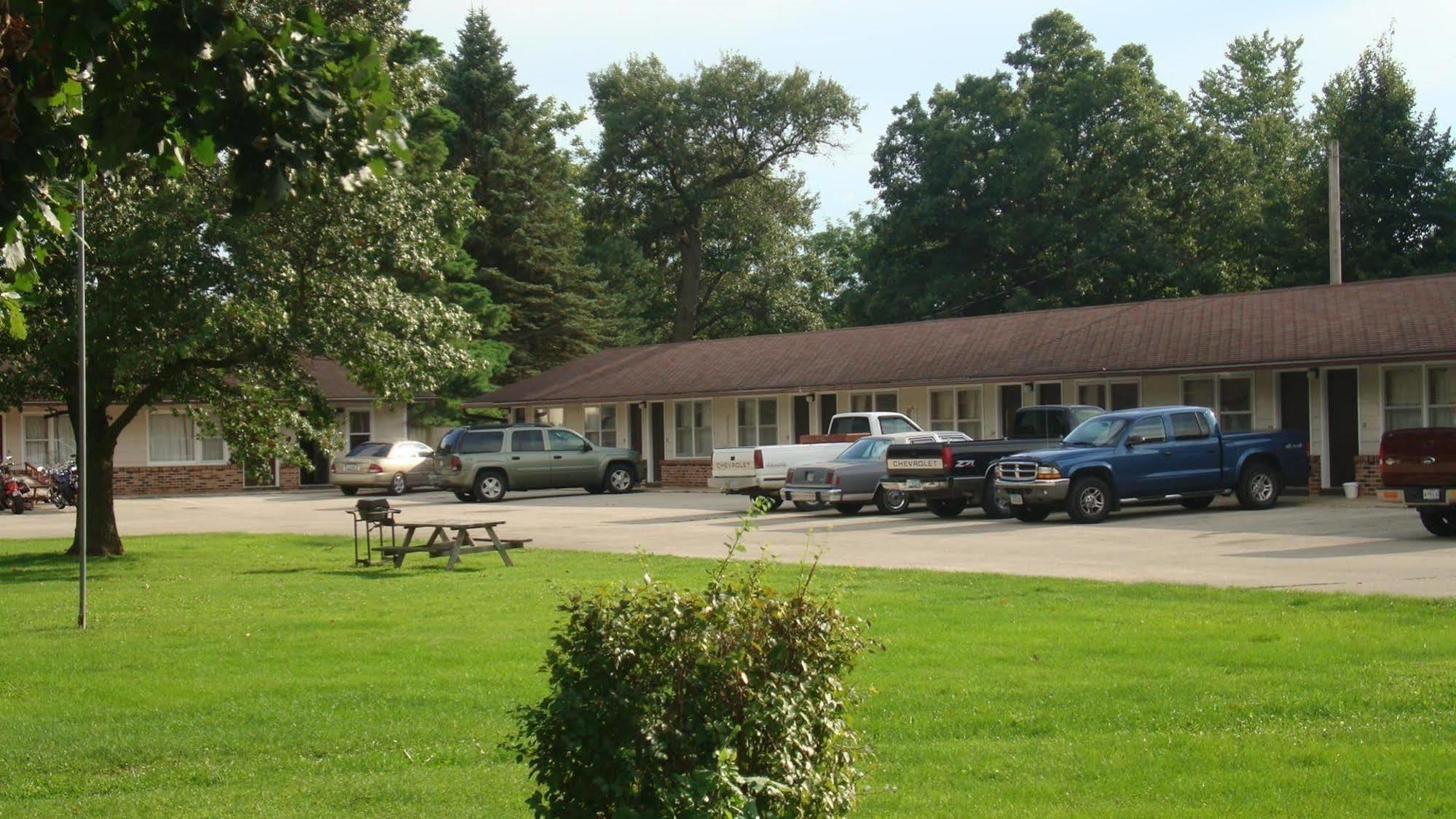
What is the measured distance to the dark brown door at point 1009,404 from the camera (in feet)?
117

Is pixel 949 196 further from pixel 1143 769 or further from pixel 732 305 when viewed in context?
pixel 1143 769

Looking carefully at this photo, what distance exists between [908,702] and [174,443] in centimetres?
4227

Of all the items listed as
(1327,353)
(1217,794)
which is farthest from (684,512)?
(1217,794)

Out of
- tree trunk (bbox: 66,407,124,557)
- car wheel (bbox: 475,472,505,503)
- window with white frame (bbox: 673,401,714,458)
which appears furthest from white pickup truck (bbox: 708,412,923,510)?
tree trunk (bbox: 66,407,124,557)

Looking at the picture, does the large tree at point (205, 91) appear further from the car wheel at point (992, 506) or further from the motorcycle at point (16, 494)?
the motorcycle at point (16, 494)

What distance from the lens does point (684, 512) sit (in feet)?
101

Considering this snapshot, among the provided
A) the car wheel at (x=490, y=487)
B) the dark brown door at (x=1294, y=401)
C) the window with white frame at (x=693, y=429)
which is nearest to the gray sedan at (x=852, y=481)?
the dark brown door at (x=1294, y=401)

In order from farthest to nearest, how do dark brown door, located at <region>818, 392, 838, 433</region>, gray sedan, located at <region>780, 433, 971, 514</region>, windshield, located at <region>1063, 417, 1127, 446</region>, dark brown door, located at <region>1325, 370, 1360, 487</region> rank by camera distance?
dark brown door, located at <region>818, 392, 838, 433</region> → dark brown door, located at <region>1325, 370, 1360, 487</region> → gray sedan, located at <region>780, 433, 971, 514</region> → windshield, located at <region>1063, 417, 1127, 446</region>

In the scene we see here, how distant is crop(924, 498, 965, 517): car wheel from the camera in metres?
27.1

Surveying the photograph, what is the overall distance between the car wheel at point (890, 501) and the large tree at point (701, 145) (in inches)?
1428

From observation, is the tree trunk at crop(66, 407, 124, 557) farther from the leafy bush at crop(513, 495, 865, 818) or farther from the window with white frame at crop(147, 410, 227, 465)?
the window with white frame at crop(147, 410, 227, 465)

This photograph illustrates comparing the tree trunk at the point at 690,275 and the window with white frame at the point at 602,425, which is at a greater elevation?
the tree trunk at the point at 690,275

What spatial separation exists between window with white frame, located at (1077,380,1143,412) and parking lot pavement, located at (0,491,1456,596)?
4.87 m

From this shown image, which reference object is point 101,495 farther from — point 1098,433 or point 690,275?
point 690,275
